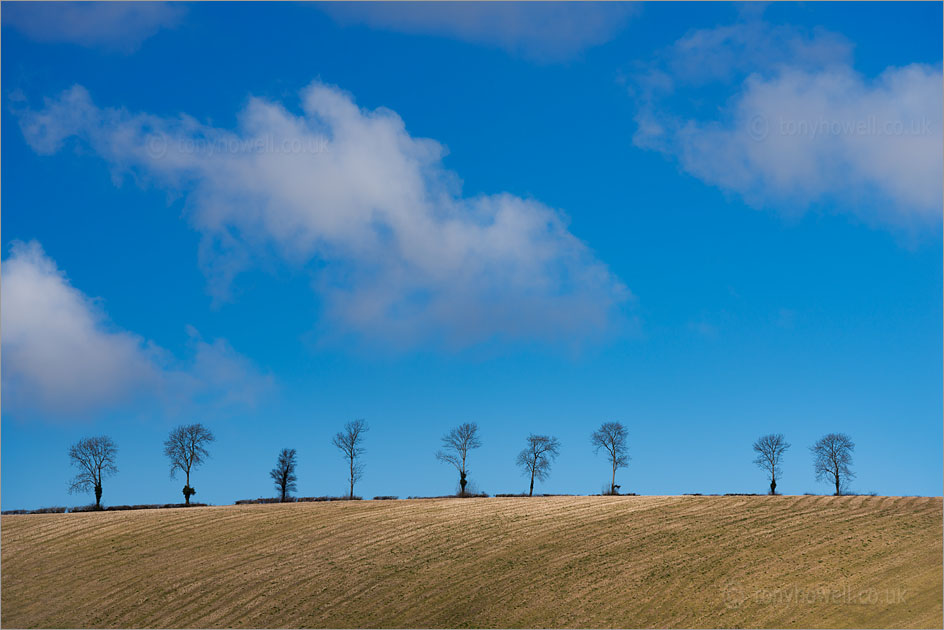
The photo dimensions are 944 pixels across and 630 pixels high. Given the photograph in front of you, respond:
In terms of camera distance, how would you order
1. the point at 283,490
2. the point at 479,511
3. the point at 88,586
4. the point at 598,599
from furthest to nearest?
the point at 283,490, the point at 479,511, the point at 88,586, the point at 598,599

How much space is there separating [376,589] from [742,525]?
30.1 m

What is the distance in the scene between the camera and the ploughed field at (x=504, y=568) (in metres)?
54.9

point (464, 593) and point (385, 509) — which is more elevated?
point (385, 509)

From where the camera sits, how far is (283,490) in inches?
4451

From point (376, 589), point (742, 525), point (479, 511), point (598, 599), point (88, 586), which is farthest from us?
point (479, 511)

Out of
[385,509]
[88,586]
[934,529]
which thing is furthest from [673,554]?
[88,586]

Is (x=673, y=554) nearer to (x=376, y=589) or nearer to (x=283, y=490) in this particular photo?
(x=376, y=589)

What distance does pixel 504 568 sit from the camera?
6391 cm

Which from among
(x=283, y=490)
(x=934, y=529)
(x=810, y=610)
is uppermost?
(x=283, y=490)

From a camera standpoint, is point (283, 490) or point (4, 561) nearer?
point (4, 561)

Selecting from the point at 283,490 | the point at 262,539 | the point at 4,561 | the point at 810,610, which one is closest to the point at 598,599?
the point at 810,610

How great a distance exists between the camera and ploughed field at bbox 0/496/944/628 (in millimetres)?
54906

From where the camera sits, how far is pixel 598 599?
56.8 m

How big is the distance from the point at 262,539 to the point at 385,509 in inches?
611
